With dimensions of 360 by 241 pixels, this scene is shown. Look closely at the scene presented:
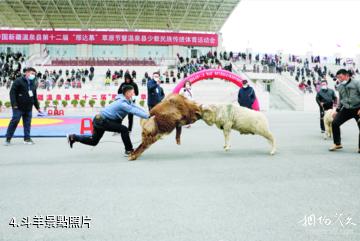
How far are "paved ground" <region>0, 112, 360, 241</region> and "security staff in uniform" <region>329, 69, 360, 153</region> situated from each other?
0.45m

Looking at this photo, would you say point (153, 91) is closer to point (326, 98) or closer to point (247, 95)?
point (247, 95)

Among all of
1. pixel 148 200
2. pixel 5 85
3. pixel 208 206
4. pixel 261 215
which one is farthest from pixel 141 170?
pixel 5 85

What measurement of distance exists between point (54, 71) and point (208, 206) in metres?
36.9

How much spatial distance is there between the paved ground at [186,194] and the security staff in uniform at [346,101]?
445 mm

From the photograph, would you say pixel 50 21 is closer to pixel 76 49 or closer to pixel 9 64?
pixel 76 49

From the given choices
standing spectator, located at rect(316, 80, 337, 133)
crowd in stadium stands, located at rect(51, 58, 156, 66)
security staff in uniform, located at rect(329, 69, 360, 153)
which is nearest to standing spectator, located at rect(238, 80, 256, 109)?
standing spectator, located at rect(316, 80, 337, 133)

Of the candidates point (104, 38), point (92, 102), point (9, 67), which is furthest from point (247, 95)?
point (104, 38)

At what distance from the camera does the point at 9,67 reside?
130ft

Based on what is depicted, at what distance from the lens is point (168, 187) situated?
195 inches

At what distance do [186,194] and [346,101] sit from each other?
5.22 meters

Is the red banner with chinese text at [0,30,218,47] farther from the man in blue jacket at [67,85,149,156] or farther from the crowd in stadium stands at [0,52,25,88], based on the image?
the man in blue jacket at [67,85,149,156]

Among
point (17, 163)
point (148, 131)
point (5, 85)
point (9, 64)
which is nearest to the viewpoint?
point (17, 163)

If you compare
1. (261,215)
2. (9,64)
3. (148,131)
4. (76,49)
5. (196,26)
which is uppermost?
(196,26)

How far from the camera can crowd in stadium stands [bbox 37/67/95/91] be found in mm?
33969
